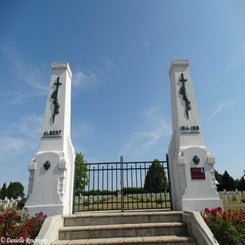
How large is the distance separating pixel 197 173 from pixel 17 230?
5.72 metres

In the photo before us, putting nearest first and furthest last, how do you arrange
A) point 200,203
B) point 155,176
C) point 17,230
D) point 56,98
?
point 17,230, point 200,203, point 56,98, point 155,176

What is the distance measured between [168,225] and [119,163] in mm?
3151

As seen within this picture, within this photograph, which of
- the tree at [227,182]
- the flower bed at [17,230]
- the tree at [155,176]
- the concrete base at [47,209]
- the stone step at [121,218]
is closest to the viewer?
the flower bed at [17,230]

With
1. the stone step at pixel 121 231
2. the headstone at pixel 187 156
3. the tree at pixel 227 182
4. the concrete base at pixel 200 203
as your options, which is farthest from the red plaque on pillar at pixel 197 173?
the tree at pixel 227 182

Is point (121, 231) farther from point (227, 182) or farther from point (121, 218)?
point (227, 182)

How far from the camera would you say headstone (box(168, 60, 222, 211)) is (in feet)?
22.1

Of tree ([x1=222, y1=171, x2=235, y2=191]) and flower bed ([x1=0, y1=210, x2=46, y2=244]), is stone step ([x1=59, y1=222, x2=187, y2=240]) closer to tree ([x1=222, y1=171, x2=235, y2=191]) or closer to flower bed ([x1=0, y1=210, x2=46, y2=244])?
flower bed ([x1=0, y1=210, x2=46, y2=244])

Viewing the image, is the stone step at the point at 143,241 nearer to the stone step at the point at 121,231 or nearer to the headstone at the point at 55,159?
the stone step at the point at 121,231

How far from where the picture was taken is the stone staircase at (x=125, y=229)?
4.92 meters

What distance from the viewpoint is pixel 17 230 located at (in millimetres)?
4828

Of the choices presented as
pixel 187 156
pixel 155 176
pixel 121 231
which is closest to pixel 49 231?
pixel 121 231

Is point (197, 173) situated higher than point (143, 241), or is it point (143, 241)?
point (197, 173)

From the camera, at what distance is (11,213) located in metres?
5.49

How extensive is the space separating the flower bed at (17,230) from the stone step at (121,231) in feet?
2.44
